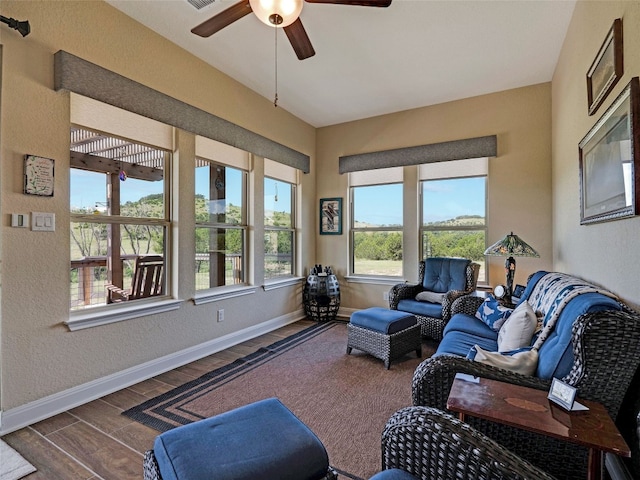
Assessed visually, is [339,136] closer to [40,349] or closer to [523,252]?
[523,252]

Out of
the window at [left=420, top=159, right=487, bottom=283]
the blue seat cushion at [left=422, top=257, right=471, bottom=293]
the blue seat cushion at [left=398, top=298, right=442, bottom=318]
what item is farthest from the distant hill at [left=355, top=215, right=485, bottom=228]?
the blue seat cushion at [left=398, top=298, right=442, bottom=318]

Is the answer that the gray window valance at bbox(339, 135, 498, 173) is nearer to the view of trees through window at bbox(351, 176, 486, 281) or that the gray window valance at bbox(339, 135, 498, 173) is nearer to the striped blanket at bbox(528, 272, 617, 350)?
the view of trees through window at bbox(351, 176, 486, 281)

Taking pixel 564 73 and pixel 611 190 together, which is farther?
pixel 564 73

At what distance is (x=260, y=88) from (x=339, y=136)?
156cm

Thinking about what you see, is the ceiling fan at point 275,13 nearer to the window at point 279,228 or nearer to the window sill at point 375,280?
the window at point 279,228

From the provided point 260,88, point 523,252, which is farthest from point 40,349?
point 523,252

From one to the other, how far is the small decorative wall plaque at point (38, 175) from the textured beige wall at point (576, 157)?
340 centimetres

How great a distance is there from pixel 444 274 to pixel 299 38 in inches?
118

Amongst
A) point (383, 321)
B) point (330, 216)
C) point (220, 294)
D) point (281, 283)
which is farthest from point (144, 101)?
point (330, 216)

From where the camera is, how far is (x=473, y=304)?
307 centimetres

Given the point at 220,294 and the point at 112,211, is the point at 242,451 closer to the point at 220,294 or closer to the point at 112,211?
the point at 112,211

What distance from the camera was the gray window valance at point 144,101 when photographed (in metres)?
2.25

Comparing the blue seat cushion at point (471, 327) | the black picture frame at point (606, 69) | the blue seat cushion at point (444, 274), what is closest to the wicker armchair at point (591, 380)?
the blue seat cushion at point (471, 327)

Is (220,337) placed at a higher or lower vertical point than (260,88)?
lower
